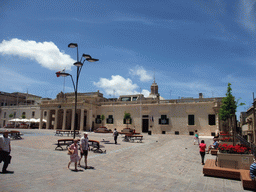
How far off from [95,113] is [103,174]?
37449mm

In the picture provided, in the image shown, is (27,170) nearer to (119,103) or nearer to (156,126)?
(156,126)

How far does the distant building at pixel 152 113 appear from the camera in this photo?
1319 inches

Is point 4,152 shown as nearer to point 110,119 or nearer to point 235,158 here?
point 235,158

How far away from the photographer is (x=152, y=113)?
38188mm

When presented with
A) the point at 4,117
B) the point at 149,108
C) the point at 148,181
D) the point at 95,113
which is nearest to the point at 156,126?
the point at 149,108

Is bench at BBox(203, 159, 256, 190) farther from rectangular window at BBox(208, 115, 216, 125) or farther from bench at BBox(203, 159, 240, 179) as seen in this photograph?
rectangular window at BBox(208, 115, 216, 125)

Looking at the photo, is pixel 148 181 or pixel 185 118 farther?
pixel 185 118

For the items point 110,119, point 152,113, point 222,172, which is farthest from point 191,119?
point 222,172

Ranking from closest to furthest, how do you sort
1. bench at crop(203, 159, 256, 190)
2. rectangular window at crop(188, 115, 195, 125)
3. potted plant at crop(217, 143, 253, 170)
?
1. bench at crop(203, 159, 256, 190)
2. potted plant at crop(217, 143, 253, 170)
3. rectangular window at crop(188, 115, 195, 125)

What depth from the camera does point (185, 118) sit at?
115 feet

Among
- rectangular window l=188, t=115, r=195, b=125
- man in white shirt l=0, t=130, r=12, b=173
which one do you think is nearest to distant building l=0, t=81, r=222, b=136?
rectangular window l=188, t=115, r=195, b=125

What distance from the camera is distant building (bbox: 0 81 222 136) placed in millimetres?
33500

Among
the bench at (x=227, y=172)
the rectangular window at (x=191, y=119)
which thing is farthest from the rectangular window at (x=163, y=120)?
the bench at (x=227, y=172)

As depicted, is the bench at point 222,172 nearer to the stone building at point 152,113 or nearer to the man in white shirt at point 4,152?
the man in white shirt at point 4,152
